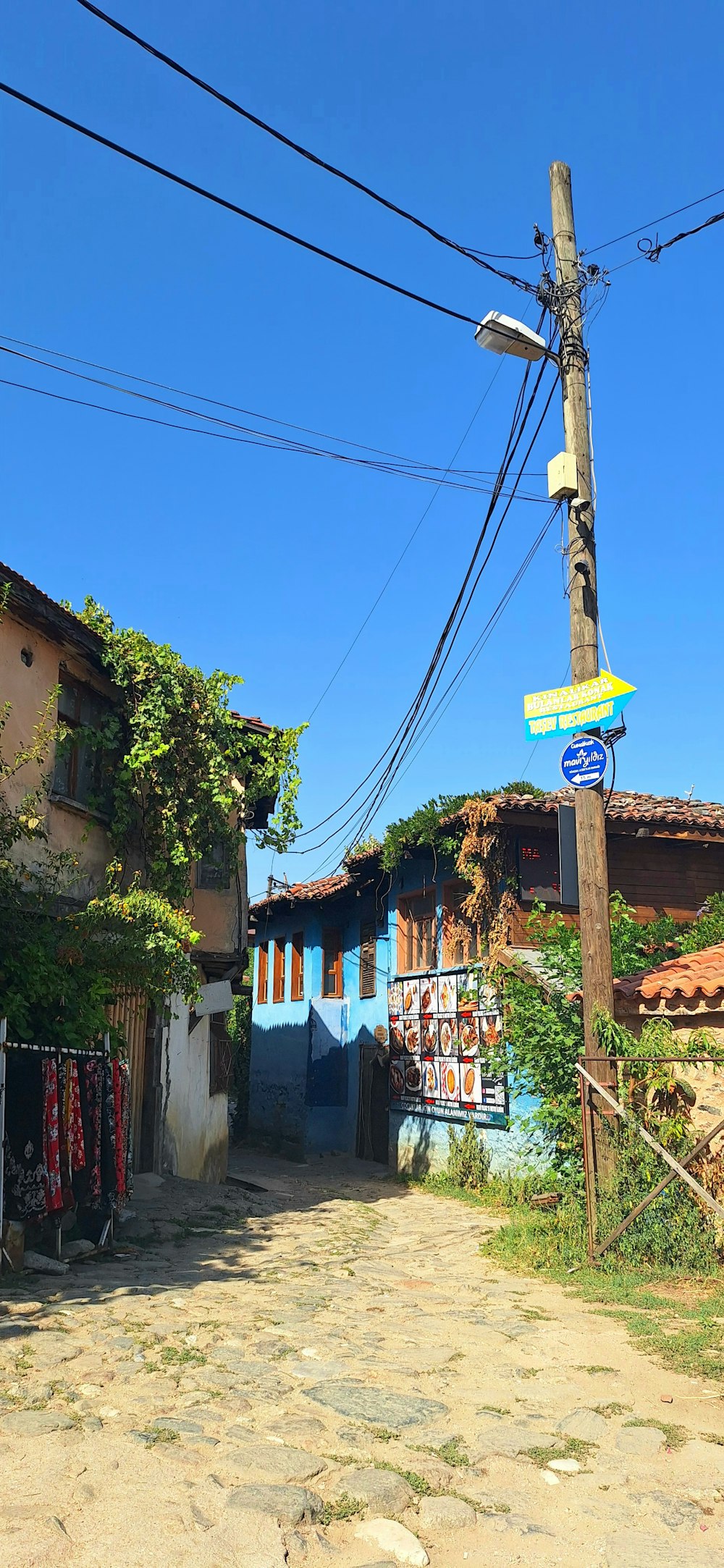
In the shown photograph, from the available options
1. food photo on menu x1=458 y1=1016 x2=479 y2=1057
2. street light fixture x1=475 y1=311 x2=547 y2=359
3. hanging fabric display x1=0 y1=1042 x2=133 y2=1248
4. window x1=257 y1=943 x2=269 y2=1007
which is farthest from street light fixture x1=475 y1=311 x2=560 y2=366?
window x1=257 y1=943 x2=269 y2=1007

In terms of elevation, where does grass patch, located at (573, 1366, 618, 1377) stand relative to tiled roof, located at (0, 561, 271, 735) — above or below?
below

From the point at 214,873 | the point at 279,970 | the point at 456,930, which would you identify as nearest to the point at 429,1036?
the point at 456,930

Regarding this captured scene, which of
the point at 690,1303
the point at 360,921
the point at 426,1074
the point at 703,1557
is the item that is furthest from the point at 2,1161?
the point at 360,921

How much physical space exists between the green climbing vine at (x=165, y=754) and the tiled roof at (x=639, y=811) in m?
3.79

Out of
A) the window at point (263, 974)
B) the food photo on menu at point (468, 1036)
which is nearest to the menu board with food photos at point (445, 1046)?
the food photo on menu at point (468, 1036)

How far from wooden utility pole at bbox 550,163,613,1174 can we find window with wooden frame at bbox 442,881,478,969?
21.7ft

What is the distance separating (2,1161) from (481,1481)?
4.63m

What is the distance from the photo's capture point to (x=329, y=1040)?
74.7 ft

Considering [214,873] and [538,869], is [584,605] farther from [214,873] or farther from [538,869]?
[214,873]

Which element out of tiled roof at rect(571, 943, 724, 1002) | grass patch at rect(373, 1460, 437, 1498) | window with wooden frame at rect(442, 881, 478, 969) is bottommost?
grass patch at rect(373, 1460, 437, 1498)

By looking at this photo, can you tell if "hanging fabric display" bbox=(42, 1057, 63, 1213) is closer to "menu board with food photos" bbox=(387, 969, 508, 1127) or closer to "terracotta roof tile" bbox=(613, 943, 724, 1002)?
"terracotta roof tile" bbox=(613, 943, 724, 1002)

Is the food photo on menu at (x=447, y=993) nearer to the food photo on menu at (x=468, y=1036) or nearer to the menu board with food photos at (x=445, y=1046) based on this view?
the menu board with food photos at (x=445, y=1046)

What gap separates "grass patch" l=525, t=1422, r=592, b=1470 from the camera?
15.6ft

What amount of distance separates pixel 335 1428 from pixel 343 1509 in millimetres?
949
